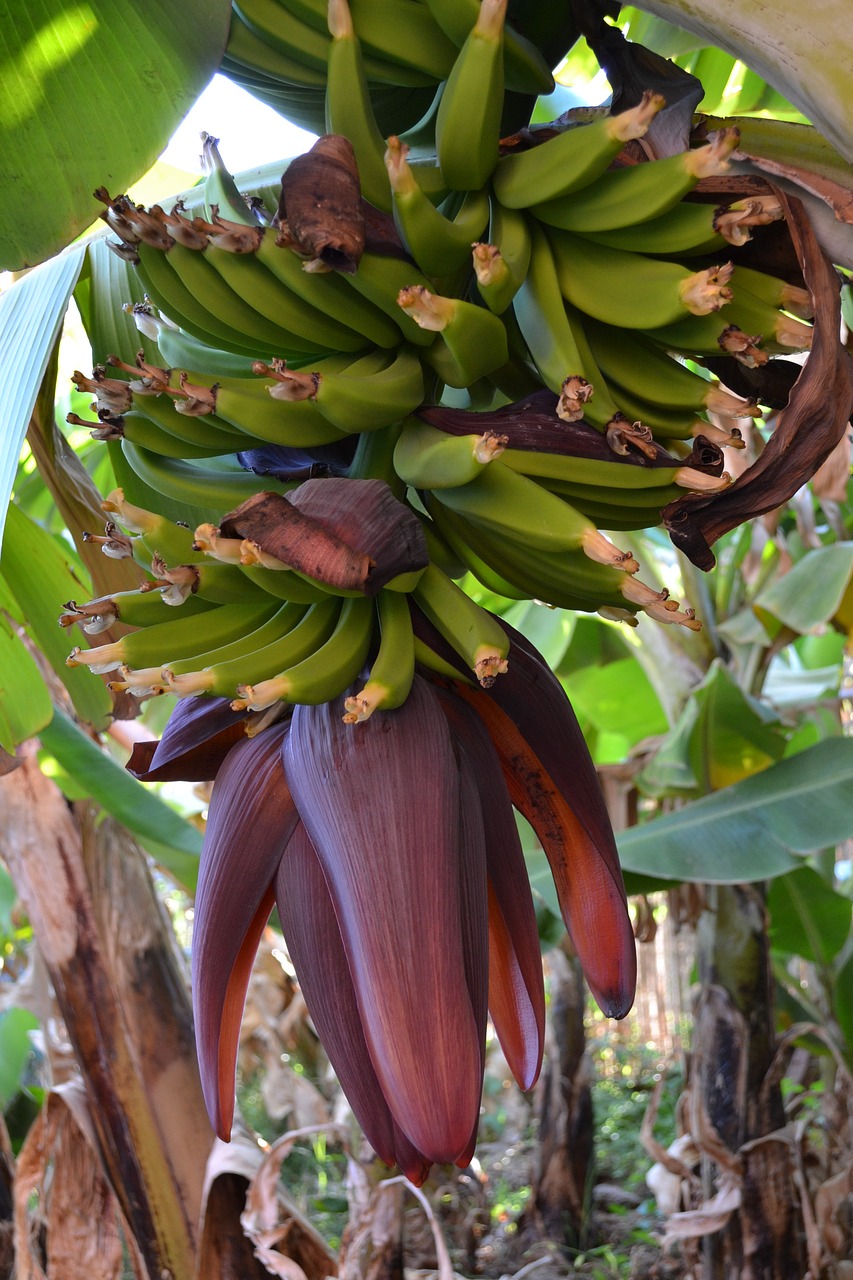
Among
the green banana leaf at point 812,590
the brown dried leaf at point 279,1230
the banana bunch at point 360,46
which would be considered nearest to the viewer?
the banana bunch at point 360,46

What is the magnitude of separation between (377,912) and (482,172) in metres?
0.32

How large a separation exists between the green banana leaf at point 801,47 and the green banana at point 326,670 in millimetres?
247

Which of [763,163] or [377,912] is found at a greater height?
[763,163]

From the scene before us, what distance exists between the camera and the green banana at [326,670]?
14.5 inches

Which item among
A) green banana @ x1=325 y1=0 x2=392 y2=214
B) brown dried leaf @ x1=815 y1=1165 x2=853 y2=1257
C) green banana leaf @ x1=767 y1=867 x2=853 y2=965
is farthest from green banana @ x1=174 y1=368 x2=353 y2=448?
brown dried leaf @ x1=815 y1=1165 x2=853 y2=1257

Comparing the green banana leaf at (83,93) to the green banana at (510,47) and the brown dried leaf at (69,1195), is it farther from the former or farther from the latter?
the brown dried leaf at (69,1195)

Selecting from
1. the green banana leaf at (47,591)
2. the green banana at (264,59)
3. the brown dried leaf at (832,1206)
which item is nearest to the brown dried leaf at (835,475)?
the green banana at (264,59)

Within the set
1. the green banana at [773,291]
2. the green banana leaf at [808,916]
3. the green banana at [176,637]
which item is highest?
the green banana at [773,291]

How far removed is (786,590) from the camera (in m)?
1.30

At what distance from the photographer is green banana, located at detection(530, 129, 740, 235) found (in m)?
0.37

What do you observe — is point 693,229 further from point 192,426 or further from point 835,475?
point 835,475

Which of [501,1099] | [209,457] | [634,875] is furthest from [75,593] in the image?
[501,1099]

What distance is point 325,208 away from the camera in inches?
14.6

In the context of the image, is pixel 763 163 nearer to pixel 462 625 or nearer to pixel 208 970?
pixel 462 625
